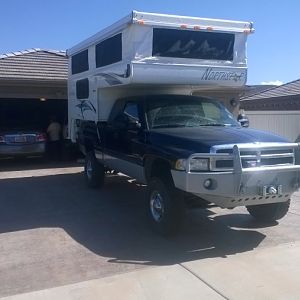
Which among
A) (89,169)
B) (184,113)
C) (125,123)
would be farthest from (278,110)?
(125,123)

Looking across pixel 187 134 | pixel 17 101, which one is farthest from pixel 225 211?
pixel 17 101

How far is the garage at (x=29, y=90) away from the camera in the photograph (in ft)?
47.1

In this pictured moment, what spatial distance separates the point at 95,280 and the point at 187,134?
2.57m

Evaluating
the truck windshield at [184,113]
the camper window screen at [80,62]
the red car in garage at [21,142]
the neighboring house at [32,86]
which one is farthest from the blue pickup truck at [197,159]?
the neighboring house at [32,86]

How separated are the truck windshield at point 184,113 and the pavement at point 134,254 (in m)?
1.60

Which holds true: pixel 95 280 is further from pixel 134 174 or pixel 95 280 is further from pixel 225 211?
pixel 225 211

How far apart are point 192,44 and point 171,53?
45 cm

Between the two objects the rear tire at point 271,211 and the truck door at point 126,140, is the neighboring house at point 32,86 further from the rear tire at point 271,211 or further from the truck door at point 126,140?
the rear tire at point 271,211

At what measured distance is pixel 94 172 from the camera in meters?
10.2

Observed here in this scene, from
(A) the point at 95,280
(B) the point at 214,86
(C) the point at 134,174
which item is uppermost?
(B) the point at 214,86

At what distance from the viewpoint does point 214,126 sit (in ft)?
24.4

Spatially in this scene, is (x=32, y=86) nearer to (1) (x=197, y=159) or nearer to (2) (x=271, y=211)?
(2) (x=271, y=211)

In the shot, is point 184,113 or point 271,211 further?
point 184,113

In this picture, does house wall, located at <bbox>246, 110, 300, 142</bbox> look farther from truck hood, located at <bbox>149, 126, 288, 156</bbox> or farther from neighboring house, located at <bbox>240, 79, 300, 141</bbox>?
truck hood, located at <bbox>149, 126, 288, 156</bbox>
